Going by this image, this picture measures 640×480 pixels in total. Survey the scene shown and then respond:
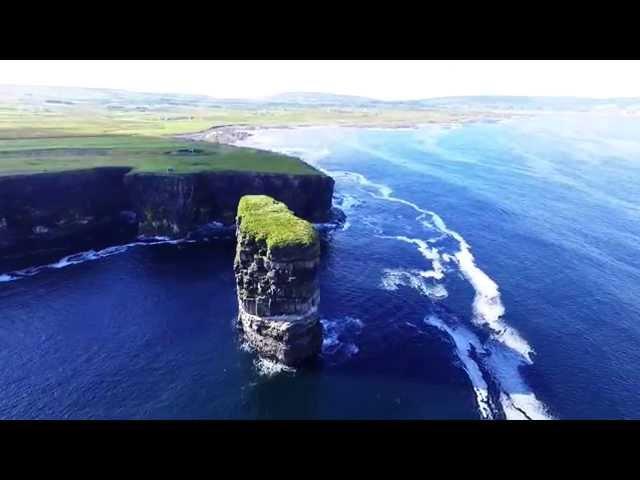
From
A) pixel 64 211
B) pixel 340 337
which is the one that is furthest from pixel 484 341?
pixel 64 211

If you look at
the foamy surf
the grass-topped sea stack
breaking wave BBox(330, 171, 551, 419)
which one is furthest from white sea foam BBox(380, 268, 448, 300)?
the grass-topped sea stack

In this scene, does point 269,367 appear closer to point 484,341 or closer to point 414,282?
point 484,341

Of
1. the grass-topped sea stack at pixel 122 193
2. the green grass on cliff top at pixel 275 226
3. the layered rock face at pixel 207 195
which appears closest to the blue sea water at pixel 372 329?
the layered rock face at pixel 207 195

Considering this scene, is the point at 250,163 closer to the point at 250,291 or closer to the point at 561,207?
the point at 250,291

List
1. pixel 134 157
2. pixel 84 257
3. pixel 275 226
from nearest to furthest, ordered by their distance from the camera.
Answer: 1. pixel 275 226
2. pixel 84 257
3. pixel 134 157

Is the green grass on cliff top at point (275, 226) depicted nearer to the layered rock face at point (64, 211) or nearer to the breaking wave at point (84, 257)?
the breaking wave at point (84, 257)
